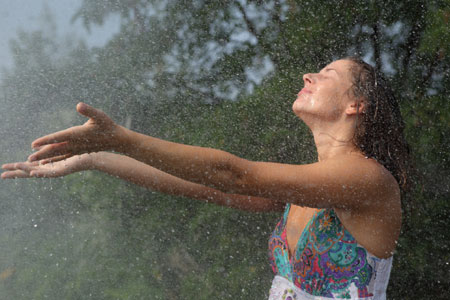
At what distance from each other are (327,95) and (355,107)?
0.34 feet

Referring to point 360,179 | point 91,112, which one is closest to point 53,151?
point 91,112

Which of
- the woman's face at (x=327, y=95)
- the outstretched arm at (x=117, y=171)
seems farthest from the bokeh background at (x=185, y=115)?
the woman's face at (x=327, y=95)

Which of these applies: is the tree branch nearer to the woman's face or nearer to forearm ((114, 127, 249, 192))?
the woman's face

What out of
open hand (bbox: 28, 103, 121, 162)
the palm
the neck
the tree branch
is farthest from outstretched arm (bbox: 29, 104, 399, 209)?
the tree branch

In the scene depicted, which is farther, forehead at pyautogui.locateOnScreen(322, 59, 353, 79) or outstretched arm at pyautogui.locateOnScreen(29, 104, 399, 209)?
forehead at pyautogui.locateOnScreen(322, 59, 353, 79)

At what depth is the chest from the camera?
1786 mm

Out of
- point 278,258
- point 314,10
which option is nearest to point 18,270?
point 278,258

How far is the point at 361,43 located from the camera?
2.94 metres

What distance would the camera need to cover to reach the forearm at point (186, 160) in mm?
1264

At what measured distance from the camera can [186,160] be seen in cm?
129

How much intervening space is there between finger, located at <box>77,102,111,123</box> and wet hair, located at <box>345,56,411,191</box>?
889 mm

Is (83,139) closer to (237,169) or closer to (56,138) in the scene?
(56,138)

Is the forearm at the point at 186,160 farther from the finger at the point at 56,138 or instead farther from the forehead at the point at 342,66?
the forehead at the point at 342,66

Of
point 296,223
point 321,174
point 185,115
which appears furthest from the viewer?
point 185,115
